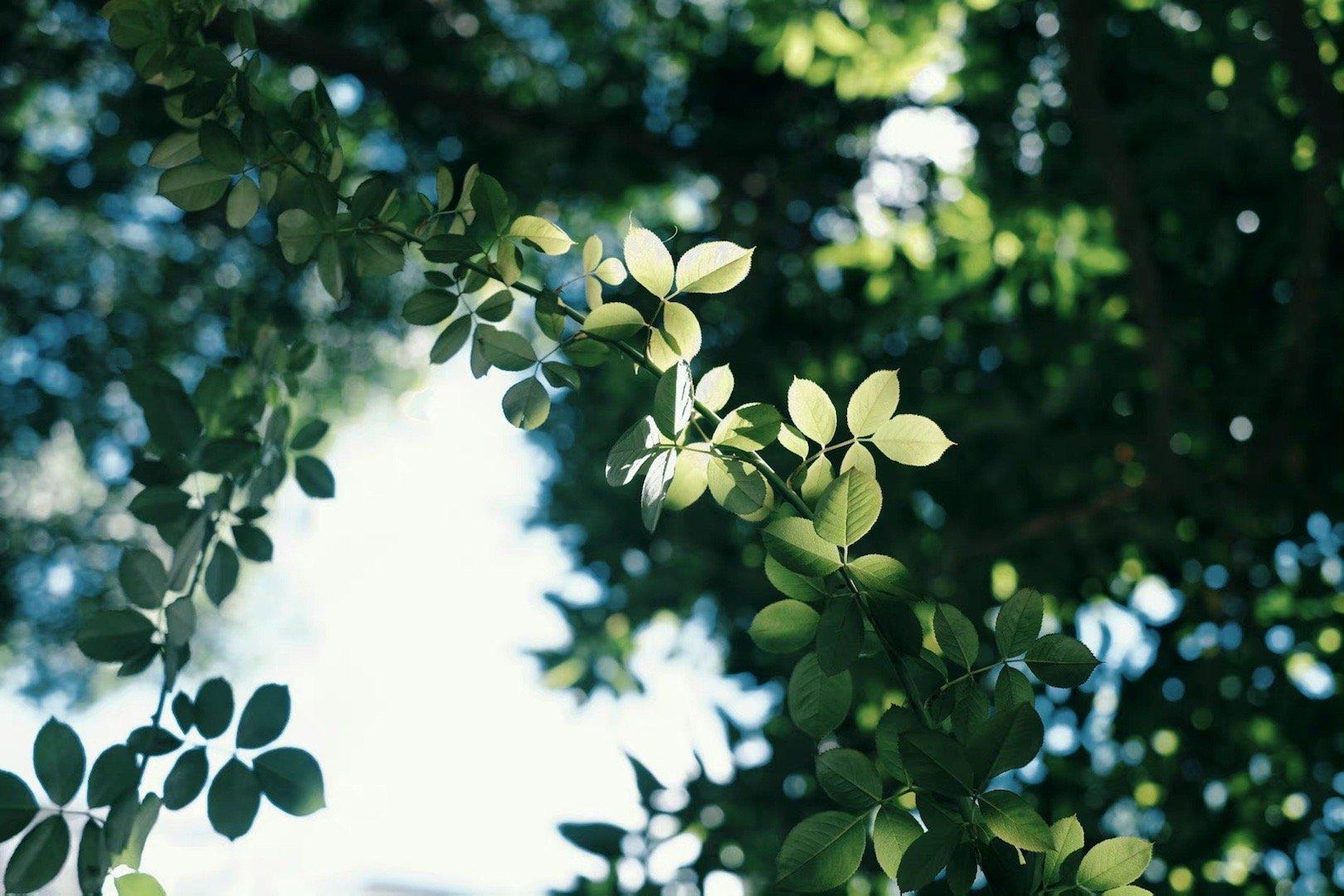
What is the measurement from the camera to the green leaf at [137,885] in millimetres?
553

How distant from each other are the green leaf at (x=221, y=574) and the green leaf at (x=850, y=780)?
0.50 metres

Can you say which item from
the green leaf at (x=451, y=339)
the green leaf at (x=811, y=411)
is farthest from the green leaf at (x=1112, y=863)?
the green leaf at (x=451, y=339)

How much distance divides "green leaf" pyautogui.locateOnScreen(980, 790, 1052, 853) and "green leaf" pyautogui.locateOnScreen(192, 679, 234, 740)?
47 centimetres

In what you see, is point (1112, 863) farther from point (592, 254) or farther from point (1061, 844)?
point (592, 254)

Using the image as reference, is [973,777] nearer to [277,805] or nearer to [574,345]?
[574,345]

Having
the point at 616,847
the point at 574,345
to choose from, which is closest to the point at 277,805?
the point at 574,345

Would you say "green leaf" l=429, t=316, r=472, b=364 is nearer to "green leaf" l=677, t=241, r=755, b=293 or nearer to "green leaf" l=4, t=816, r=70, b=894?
"green leaf" l=677, t=241, r=755, b=293

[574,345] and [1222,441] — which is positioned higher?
[574,345]

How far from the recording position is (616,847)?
1521 mm

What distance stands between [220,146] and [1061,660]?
1.89ft

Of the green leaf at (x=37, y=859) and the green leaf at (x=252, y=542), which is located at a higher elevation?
the green leaf at (x=37, y=859)

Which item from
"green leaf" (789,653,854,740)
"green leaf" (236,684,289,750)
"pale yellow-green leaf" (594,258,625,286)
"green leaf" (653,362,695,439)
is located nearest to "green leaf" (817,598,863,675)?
"green leaf" (789,653,854,740)

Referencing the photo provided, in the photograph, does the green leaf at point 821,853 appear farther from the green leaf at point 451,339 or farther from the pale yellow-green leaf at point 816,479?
the green leaf at point 451,339

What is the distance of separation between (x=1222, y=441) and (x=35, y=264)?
12.8ft
